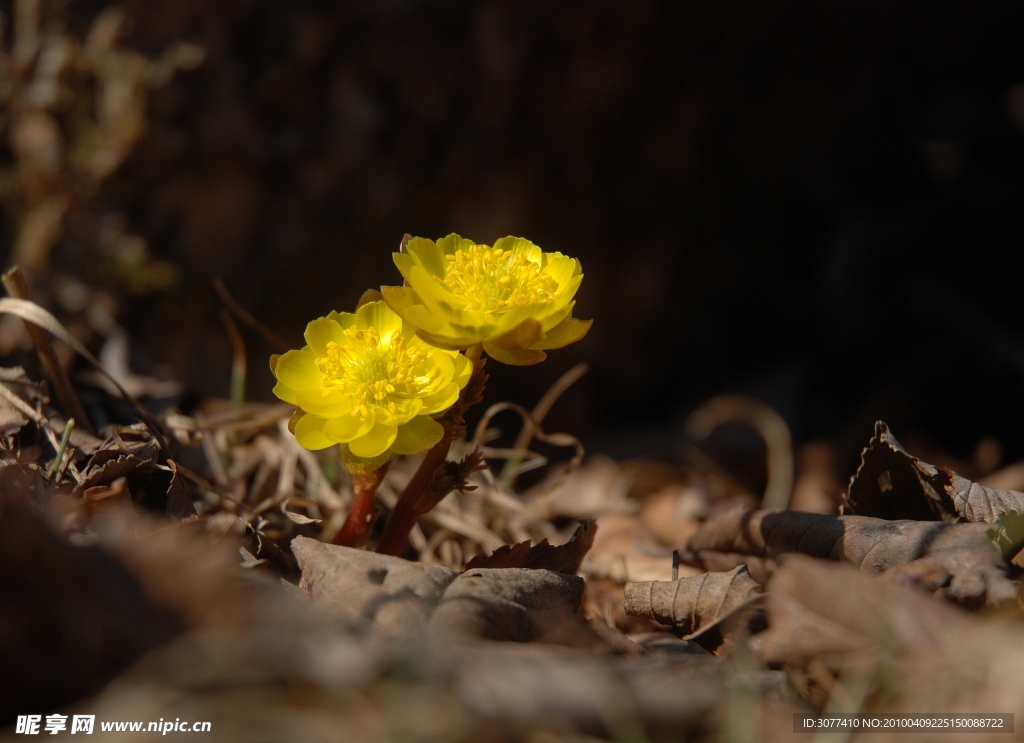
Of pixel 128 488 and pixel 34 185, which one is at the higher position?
pixel 34 185

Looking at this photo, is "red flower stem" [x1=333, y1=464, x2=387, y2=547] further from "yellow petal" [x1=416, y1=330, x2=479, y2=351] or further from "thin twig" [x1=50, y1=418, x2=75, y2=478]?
"thin twig" [x1=50, y1=418, x2=75, y2=478]

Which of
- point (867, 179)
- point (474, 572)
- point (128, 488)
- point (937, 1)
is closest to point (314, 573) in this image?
point (474, 572)

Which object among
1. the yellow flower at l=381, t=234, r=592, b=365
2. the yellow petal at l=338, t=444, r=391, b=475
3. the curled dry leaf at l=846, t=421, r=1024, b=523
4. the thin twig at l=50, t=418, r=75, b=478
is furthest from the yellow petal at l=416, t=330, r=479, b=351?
the curled dry leaf at l=846, t=421, r=1024, b=523

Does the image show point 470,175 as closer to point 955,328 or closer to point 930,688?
point 955,328

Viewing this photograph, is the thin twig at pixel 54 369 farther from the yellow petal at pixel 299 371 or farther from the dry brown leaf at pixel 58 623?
the dry brown leaf at pixel 58 623

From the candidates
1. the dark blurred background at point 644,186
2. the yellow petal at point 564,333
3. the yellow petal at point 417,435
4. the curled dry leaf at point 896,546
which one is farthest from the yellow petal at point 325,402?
the dark blurred background at point 644,186

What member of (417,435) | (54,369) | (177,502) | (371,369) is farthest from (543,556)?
(54,369)

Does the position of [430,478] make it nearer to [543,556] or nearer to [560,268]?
[543,556]
